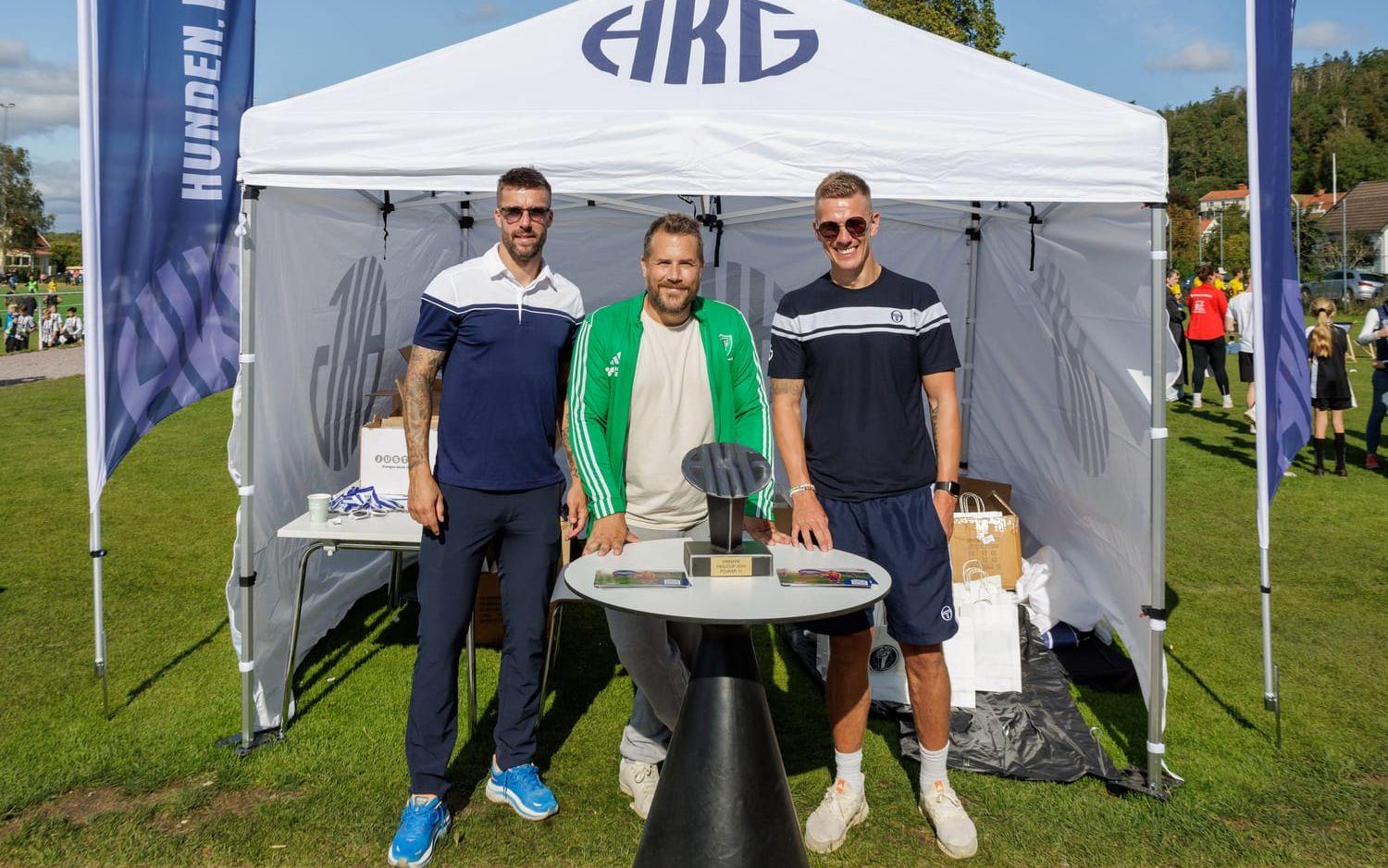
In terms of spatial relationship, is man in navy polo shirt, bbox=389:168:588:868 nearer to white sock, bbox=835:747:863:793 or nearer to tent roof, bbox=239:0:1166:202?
tent roof, bbox=239:0:1166:202

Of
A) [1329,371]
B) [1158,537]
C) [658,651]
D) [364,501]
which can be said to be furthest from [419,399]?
[1329,371]

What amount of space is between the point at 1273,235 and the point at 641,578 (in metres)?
2.53

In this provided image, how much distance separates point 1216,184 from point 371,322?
294 feet

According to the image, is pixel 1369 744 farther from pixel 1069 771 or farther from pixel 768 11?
pixel 768 11

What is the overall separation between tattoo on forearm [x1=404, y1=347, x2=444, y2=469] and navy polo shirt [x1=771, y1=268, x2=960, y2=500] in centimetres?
99


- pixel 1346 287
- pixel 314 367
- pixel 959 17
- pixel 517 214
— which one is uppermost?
pixel 959 17

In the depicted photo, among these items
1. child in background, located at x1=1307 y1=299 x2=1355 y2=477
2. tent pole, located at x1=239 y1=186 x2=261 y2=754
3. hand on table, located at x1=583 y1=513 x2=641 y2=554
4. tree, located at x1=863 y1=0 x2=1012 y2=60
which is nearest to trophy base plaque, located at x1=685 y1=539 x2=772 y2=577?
hand on table, located at x1=583 y1=513 x2=641 y2=554

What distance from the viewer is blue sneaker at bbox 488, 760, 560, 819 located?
9.41ft

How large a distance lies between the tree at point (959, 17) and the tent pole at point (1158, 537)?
18048 mm

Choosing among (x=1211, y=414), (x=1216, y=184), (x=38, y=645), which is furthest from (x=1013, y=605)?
(x=1216, y=184)

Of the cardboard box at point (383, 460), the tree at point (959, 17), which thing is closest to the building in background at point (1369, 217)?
the tree at point (959, 17)

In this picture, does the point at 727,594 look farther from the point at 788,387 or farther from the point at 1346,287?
the point at 1346,287

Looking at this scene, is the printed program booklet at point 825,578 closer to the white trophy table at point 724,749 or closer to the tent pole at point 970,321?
the white trophy table at point 724,749

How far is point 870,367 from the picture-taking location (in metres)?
2.64
